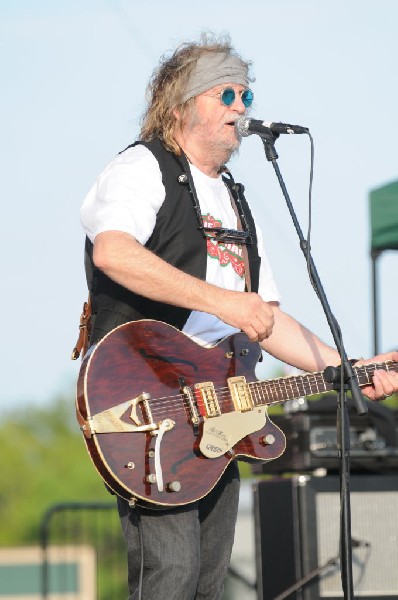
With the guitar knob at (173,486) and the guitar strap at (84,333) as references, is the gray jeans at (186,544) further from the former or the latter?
the guitar strap at (84,333)

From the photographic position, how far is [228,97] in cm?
412

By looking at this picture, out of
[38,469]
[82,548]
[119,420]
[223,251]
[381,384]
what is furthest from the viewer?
[38,469]

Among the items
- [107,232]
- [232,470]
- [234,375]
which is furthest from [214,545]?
[107,232]

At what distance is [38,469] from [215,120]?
30832 millimetres

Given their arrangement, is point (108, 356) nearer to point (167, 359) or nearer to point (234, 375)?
point (167, 359)

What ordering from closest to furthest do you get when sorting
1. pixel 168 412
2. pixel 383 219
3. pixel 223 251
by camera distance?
pixel 168 412
pixel 223 251
pixel 383 219

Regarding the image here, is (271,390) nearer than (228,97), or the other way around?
(271,390)

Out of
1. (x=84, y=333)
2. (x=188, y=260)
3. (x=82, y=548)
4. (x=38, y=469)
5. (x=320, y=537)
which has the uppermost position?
(x=188, y=260)

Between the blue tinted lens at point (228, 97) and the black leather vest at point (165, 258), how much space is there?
30 cm

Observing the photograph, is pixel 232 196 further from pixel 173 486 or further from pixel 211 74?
pixel 173 486

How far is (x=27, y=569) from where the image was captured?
10375mm

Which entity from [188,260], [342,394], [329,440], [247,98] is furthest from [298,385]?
[329,440]

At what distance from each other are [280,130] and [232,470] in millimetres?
1149

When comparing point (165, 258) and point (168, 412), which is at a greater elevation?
point (165, 258)
